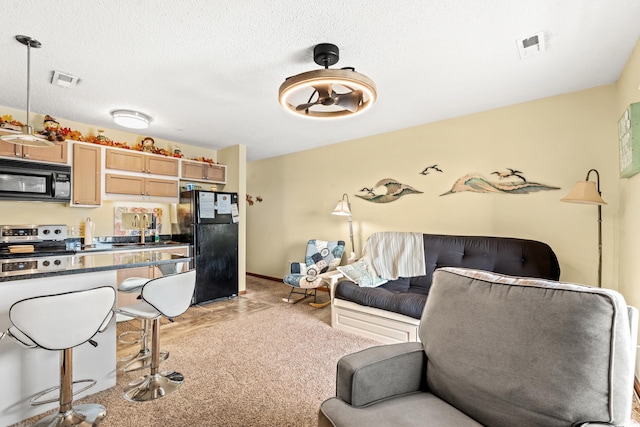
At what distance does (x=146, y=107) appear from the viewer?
10.7ft

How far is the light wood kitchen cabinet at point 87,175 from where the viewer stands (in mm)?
3549

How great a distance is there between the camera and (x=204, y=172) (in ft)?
15.8

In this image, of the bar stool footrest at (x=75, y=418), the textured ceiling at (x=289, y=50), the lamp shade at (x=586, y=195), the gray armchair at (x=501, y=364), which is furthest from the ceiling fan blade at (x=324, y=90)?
the bar stool footrest at (x=75, y=418)

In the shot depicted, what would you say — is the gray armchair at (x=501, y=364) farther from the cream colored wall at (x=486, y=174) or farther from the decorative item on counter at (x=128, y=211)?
the decorative item on counter at (x=128, y=211)

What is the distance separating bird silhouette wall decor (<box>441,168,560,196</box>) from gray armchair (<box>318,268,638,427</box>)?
7.26ft

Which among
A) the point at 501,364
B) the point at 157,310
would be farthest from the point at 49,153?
the point at 501,364

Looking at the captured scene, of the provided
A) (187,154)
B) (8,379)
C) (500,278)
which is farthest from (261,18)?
(187,154)

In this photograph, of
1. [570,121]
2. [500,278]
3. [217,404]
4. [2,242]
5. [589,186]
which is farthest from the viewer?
[2,242]

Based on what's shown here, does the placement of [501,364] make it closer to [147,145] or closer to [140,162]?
[140,162]

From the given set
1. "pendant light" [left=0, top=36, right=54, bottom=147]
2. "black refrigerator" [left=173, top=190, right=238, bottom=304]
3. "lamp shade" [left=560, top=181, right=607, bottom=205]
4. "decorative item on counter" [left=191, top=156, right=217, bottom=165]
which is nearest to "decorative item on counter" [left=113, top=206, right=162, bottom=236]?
"black refrigerator" [left=173, top=190, right=238, bottom=304]

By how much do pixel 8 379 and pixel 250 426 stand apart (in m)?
1.48

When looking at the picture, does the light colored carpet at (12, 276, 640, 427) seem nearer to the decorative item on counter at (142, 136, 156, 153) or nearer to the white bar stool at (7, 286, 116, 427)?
the white bar stool at (7, 286, 116, 427)

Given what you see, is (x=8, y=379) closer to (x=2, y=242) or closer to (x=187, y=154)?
(x=2, y=242)

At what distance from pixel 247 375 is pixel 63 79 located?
117 inches
